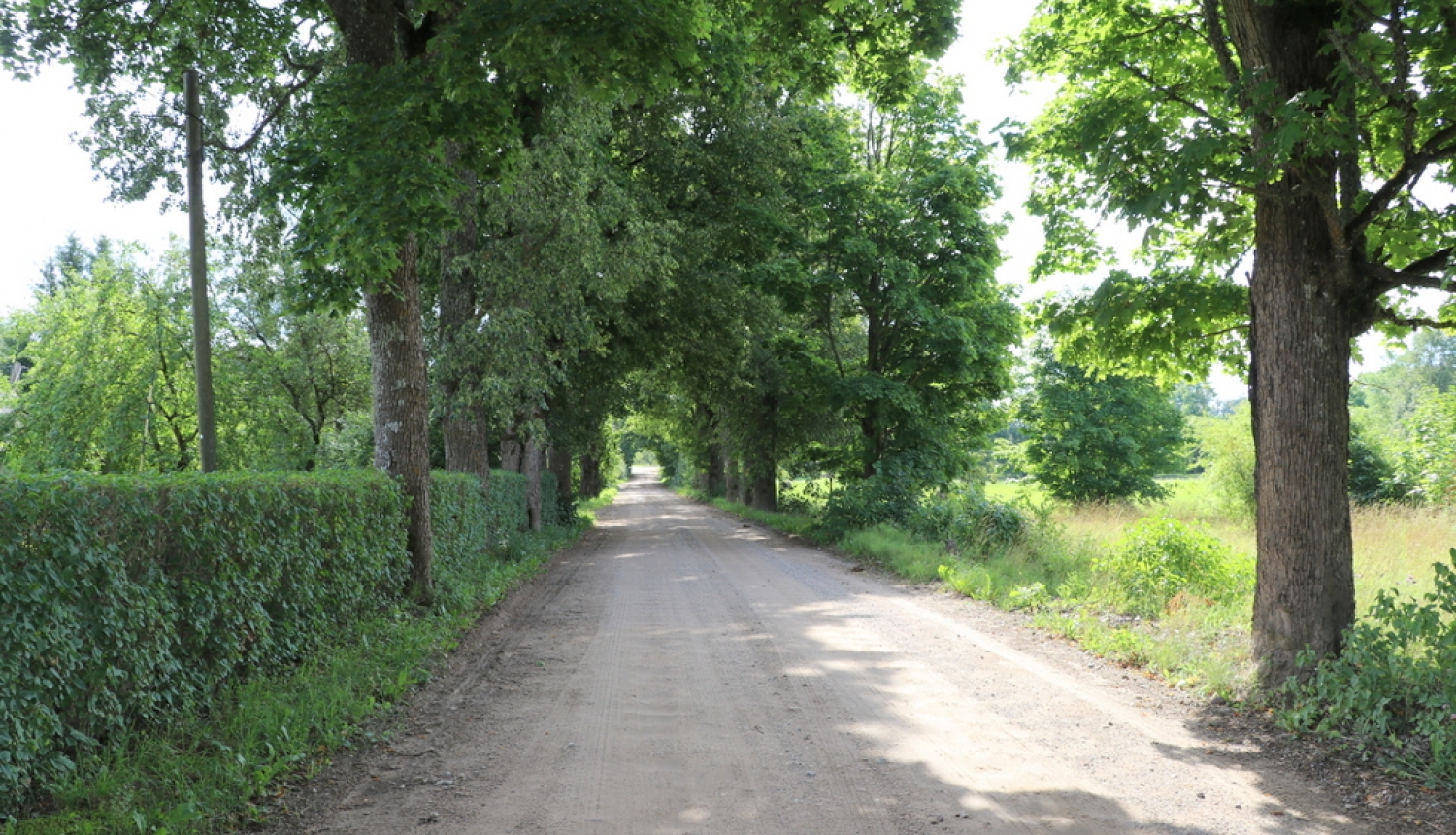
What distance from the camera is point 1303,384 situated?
7.17 m

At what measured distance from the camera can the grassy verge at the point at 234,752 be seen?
4512 mm

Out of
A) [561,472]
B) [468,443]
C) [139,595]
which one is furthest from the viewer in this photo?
[561,472]

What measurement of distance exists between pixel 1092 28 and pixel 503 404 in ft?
35.9

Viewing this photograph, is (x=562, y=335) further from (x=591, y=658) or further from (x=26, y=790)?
(x=26, y=790)

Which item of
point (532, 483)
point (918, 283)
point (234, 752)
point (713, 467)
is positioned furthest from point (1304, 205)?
point (713, 467)

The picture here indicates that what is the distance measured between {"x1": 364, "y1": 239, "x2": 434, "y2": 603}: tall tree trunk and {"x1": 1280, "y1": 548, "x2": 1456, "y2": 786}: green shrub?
9.29 m

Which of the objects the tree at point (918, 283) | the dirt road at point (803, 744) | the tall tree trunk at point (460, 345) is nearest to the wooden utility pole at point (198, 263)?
the tall tree trunk at point (460, 345)

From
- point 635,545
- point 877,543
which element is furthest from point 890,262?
point 635,545

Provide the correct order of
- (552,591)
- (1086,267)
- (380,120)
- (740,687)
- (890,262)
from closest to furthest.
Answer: (740,687) → (380,120) → (1086,267) → (552,591) → (890,262)

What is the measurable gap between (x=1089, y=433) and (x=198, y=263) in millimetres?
33776

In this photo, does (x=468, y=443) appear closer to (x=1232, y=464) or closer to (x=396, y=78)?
(x=396, y=78)

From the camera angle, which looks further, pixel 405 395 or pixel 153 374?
pixel 153 374

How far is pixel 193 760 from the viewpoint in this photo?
5250 millimetres

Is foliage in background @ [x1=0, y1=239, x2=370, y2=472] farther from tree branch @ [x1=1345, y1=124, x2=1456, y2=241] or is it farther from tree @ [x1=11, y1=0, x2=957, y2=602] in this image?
tree branch @ [x1=1345, y1=124, x2=1456, y2=241]
